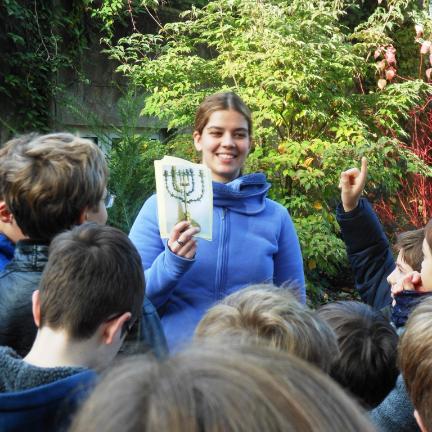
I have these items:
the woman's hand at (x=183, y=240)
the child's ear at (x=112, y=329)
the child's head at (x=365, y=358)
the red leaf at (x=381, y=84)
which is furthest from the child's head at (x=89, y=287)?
the red leaf at (x=381, y=84)

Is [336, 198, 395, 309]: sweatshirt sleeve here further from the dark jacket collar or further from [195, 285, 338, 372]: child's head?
the dark jacket collar

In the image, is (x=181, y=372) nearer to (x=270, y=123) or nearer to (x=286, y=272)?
(x=286, y=272)

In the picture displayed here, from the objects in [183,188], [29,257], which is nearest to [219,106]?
[183,188]

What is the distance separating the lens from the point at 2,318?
5.81 feet

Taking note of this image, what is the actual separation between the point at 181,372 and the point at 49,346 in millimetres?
959

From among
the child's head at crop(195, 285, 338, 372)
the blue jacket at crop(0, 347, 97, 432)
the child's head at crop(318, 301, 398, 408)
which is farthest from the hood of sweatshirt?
the blue jacket at crop(0, 347, 97, 432)

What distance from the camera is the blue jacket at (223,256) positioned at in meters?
2.36

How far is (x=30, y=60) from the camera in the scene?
759 cm

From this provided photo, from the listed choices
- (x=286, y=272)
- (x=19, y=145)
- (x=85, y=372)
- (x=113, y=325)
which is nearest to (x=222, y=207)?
(x=286, y=272)

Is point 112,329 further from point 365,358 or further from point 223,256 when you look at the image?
point 223,256

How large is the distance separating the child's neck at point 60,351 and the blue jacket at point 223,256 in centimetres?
72

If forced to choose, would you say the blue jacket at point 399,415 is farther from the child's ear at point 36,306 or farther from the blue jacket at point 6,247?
the blue jacket at point 6,247

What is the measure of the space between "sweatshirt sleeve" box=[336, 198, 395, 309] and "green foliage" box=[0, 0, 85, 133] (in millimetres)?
5669

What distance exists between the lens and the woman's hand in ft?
7.28
